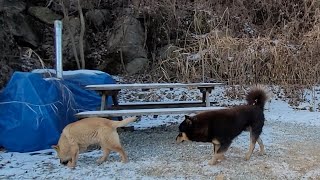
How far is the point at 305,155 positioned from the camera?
4.82m

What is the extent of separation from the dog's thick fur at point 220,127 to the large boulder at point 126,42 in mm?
7041

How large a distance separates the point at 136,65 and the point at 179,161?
7100 mm

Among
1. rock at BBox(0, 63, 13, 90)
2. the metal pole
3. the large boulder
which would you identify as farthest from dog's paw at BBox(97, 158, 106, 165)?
the large boulder

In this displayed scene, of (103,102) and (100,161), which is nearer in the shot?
(100,161)

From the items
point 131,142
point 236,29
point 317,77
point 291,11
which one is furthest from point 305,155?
point 291,11

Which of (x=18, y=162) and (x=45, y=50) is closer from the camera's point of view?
(x=18, y=162)

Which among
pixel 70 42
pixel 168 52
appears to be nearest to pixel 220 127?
pixel 168 52

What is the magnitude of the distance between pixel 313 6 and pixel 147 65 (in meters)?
4.79

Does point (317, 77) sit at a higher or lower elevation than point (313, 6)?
lower

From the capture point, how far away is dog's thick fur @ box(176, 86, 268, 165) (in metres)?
4.37

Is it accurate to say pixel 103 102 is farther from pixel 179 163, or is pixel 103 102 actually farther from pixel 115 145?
pixel 179 163

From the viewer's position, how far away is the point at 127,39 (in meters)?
11.7

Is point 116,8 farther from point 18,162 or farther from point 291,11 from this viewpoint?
point 18,162

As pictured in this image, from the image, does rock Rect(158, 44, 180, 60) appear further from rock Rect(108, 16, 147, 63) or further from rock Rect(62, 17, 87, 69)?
rock Rect(62, 17, 87, 69)
